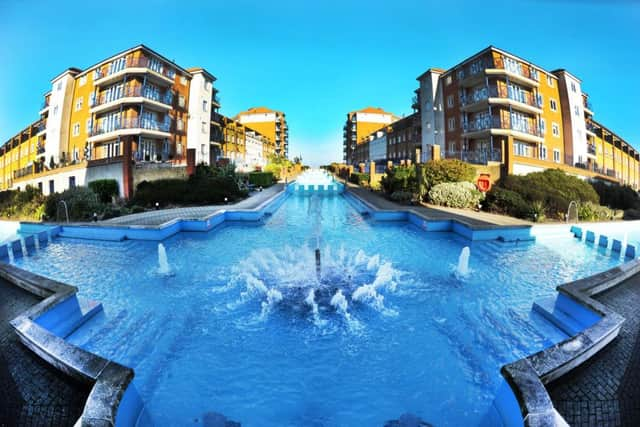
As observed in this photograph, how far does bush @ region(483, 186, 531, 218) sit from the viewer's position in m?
13.1

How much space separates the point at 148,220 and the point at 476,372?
12123 mm

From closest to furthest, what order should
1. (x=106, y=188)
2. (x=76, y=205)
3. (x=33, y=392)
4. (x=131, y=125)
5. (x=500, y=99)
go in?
(x=33, y=392) → (x=76, y=205) → (x=106, y=188) → (x=500, y=99) → (x=131, y=125)

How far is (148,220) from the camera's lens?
11.8 m

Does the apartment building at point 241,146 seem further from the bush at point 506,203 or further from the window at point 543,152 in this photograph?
the window at point 543,152

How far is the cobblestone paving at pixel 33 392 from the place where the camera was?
232 centimetres

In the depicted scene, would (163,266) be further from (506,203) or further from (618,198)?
(618,198)

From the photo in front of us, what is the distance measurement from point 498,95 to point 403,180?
13480 mm

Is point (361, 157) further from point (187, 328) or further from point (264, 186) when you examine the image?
point (187, 328)

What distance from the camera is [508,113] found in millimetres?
24766

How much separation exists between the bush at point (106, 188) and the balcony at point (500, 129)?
27541 mm

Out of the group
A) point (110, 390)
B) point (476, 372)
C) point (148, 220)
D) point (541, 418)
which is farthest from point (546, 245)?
point (148, 220)

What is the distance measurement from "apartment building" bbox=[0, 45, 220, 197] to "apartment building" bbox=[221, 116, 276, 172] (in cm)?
743

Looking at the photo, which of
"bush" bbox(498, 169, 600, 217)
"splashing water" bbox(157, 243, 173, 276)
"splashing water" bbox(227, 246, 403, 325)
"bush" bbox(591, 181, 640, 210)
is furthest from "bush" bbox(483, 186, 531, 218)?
Result: "splashing water" bbox(157, 243, 173, 276)

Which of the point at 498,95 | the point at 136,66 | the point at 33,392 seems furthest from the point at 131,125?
the point at 498,95
